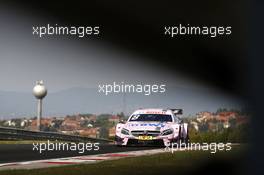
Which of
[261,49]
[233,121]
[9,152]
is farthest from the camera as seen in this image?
[9,152]

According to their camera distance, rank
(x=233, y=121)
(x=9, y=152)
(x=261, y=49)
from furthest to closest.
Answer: (x=9, y=152) → (x=233, y=121) → (x=261, y=49)

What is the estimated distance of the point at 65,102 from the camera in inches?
222

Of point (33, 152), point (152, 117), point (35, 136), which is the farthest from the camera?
point (152, 117)

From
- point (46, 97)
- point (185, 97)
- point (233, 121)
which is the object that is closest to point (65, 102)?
point (46, 97)

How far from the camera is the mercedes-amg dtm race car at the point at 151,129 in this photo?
19.4ft

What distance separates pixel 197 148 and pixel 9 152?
1652 millimetres

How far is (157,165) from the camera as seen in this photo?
5785 millimetres

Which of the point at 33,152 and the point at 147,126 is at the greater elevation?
the point at 147,126

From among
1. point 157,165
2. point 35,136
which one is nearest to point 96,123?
point 35,136

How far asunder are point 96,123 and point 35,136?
57 cm

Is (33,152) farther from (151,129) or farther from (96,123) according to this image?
(151,129)

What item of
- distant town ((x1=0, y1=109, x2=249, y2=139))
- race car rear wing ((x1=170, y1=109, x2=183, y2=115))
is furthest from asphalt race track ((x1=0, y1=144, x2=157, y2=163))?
race car rear wing ((x1=170, y1=109, x2=183, y2=115))

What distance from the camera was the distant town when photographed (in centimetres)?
560

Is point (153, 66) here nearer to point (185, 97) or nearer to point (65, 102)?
point (185, 97)
